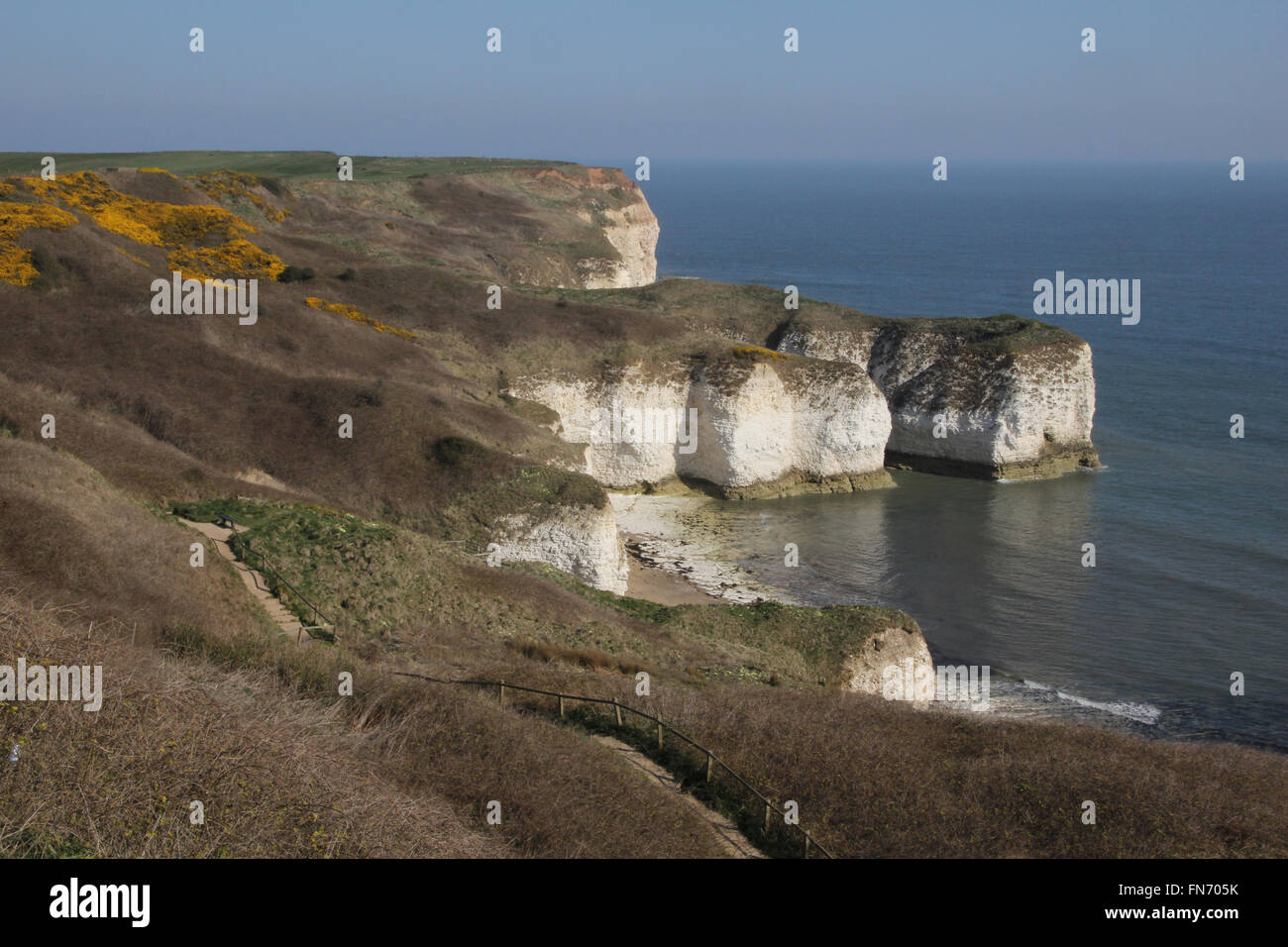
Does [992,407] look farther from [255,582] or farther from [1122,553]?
[255,582]

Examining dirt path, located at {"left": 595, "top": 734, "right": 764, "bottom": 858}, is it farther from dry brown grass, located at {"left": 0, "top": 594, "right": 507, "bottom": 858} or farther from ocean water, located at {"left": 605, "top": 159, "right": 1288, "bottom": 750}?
ocean water, located at {"left": 605, "top": 159, "right": 1288, "bottom": 750}

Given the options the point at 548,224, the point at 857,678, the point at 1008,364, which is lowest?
the point at 857,678

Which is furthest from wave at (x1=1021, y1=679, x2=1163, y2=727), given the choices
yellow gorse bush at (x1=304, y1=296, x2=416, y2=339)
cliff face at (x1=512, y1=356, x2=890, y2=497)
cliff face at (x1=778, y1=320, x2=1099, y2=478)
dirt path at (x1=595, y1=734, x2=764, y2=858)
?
yellow gorse bush at (x1=304, y1=296, x2=416, y2=339)

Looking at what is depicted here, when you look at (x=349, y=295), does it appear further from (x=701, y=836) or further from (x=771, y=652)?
(x=701, y=836)

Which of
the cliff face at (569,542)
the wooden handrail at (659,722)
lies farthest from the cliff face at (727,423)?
the wooden handrail at (659,722)

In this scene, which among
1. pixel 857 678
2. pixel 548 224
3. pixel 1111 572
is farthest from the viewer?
pixel 548 224

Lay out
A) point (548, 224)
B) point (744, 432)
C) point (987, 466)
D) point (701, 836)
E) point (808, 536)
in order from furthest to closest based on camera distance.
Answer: point (548, 224) → point (987, 466) → point (744, 432) → point (808, 536) → point (701, 836)
